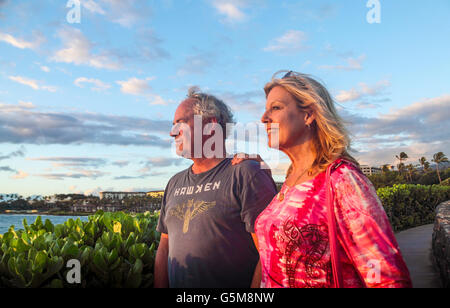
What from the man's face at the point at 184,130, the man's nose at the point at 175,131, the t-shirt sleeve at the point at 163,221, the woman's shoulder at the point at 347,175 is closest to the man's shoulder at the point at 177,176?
the t-shirt sleeve at the point at 163,221

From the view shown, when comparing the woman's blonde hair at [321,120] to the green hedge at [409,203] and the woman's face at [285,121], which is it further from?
the green hedge at [409,203]

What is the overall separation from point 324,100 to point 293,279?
100 centimetres

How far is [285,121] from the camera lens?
206 centimetres

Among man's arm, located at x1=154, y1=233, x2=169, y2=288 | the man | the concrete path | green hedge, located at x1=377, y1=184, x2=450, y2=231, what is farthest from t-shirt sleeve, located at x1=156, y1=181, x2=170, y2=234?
green hedge, located at x1=377, y1=184, x2=450, y2=231

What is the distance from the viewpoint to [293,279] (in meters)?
1.79

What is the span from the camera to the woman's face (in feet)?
6.74

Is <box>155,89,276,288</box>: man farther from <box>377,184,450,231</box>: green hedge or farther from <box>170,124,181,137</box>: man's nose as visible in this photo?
<box>377,184,450,231</box>: green hedge

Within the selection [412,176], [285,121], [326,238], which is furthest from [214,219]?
[412,176]

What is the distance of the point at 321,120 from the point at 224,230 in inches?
44.9

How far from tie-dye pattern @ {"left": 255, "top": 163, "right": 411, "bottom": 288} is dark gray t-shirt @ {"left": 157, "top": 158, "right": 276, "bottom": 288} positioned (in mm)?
626

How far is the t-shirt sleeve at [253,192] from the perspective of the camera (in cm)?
255

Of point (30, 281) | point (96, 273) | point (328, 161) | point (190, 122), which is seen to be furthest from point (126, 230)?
point (328, 161)

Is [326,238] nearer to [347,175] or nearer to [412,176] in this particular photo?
[347,175]

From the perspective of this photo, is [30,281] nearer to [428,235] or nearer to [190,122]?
[190,122]
